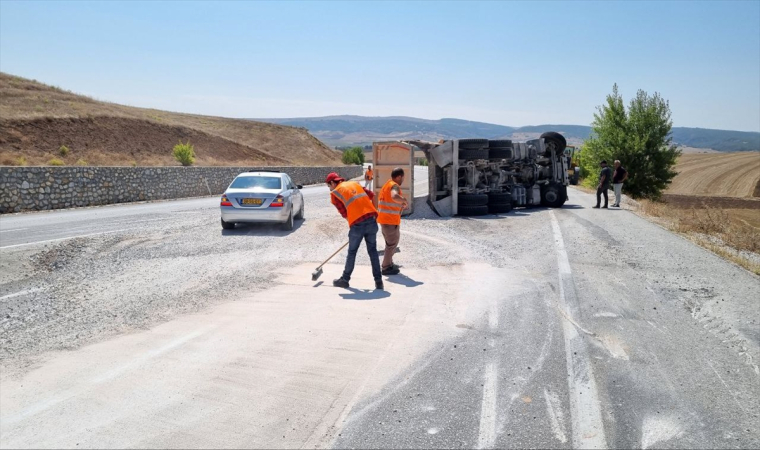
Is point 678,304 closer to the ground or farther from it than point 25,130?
closer to the ground

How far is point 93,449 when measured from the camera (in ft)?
13.4

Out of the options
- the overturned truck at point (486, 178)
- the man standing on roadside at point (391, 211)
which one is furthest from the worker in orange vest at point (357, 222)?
the overturned truck at point (486, 178)

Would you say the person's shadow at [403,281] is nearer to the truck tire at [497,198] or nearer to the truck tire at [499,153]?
the truck tire at [497,198]

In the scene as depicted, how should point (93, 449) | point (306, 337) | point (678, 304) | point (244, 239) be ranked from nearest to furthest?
point (93, 449)
point (306, 337)
point (678, 304)
point (244, 239)

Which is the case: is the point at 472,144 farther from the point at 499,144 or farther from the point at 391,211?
the point at 391,211

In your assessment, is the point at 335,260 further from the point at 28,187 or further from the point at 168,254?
the point at 28,187

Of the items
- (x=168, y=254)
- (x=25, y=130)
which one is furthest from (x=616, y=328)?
(x=25, y=130)

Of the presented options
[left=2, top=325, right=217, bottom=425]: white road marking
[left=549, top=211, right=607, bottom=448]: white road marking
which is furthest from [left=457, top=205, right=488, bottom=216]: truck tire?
[left=2, top=325, right=217, bottom=425]: white road marking

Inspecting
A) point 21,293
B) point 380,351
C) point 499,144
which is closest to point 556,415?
point 380,351

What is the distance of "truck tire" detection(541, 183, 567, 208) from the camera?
21.9m

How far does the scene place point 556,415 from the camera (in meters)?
4.73

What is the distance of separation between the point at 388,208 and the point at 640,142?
3585cm

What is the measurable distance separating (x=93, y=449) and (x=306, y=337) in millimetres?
2725

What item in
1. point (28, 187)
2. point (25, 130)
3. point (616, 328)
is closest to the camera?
→ point (616, 328)
